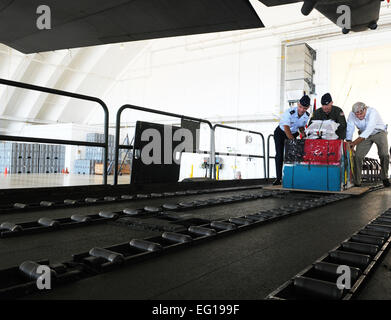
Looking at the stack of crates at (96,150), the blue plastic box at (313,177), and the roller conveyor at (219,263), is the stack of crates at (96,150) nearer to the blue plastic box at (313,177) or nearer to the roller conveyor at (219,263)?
the blue plastic box at (313,177)

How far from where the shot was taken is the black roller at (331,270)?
127cm

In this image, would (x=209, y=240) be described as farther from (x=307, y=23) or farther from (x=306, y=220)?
(x=307, y=23)

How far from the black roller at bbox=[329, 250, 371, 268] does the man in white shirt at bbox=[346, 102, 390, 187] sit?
4860 millimetres

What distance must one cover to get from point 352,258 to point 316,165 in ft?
12.7

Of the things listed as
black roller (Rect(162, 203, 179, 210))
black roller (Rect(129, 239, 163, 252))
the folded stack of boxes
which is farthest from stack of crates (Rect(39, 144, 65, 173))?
black roller (Rect(129, 239, 163, 252))

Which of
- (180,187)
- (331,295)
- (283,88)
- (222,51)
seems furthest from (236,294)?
(222,51)

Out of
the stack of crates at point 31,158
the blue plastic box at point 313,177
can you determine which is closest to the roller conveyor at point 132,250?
the blue plastic box at point 313,177

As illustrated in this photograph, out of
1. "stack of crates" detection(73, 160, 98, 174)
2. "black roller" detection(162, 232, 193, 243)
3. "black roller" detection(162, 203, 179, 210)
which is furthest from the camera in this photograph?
"stack of crates" detection(73, 160, 98, 174)

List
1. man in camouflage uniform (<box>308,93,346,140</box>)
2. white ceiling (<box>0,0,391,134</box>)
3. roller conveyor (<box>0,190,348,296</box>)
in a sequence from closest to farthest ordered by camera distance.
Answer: roller conveyor (<box>0,190,348,296</box>) → man in camouflage uniform (<box>308,93,346,140</box>) → white ceiling (<box>0,0,391,134</box>)

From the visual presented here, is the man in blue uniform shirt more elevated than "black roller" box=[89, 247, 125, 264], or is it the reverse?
the man in blue uniform shirt

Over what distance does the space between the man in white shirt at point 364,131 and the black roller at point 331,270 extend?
5.08m

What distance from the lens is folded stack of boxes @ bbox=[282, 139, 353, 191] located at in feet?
16.4

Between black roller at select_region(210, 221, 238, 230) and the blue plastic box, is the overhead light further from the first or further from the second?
the blue plastic box

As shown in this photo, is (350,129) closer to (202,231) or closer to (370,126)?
(370,126)
